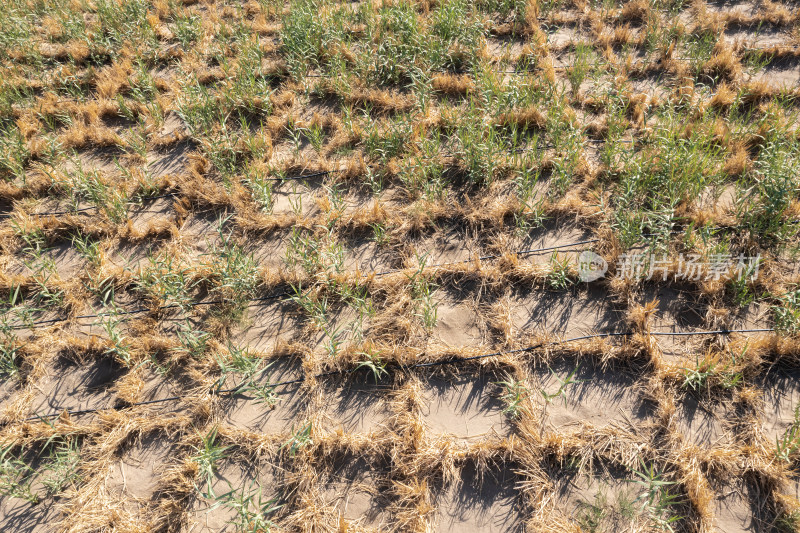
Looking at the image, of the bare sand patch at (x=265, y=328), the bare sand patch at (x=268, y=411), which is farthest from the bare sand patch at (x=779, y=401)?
the bare sand patch at (x=265, y=328)

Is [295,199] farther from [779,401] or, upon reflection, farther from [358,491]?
[779,401]

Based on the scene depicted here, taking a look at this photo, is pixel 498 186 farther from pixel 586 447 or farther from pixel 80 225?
pixel 80 225

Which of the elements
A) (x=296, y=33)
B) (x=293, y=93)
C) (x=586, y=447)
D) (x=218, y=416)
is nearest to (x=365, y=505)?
(x=218, y=416)

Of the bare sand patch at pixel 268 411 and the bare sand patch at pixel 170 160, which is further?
the bare sand patch at pixel 170 160

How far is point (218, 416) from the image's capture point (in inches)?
116

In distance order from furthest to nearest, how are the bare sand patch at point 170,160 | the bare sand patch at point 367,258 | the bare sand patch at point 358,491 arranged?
the bare sand patch at point 170,160
the bare sand patch at point 367,258
the bare sand patch at point 358,491

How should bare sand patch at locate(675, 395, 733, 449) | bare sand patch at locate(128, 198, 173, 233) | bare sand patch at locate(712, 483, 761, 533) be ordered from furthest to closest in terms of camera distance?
bare sand patch at locate(128, 198, 173, 233) < bare sand patch at locate(675, 395, 733, 449) < bare sand patch at locate(712, 483, 761, 533)

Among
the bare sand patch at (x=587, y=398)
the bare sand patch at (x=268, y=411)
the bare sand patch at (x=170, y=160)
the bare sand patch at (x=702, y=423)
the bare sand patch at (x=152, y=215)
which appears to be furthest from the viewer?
the bare sand patch at (x=170, y=160)

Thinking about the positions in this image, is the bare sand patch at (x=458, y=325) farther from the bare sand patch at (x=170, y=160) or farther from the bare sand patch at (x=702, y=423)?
the bare sand patch at (x=170, y=160)

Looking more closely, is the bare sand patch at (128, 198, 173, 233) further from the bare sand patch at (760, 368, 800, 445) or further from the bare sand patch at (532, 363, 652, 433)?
the bare sand patch at (760, 368, 800, 445)

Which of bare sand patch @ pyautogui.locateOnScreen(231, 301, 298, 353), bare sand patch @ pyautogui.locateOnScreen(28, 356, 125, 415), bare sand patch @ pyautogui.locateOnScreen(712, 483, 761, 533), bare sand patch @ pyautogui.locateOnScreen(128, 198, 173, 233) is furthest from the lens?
bare sand patch @ pyautogui.locateOnScreen(128, 198, 173, 233)

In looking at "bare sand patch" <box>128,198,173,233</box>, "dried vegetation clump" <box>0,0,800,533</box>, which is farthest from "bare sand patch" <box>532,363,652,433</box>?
"bare sand patch" <box>128,198,173,233</box>

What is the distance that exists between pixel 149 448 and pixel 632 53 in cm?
503

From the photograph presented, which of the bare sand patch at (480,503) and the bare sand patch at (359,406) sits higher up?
the bare sand patch at (359,406)
